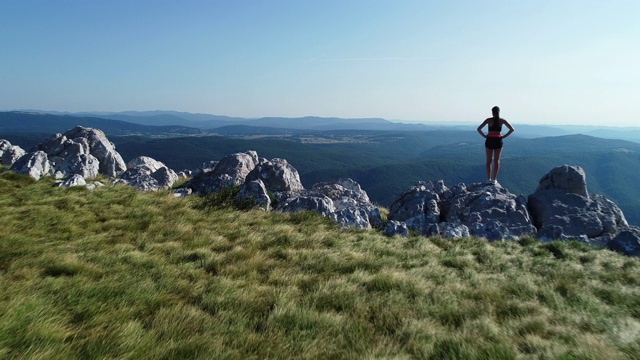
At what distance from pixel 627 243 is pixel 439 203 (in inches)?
288

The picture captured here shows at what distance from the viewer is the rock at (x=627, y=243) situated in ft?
39.0

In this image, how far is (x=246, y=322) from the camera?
548 centimetres

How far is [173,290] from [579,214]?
16.6m

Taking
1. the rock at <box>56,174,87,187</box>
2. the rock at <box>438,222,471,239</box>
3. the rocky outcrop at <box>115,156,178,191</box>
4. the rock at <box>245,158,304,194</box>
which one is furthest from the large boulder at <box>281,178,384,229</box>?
the rock at <box>56,174,87,187</box>

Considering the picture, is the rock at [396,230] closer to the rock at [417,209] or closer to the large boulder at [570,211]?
the rock at [417,209]

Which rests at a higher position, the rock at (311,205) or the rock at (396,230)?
the rock at (311,205)

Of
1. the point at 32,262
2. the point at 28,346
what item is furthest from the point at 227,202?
the point at 28,346

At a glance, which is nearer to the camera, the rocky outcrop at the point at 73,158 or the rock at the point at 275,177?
the rock at the point at 275,177

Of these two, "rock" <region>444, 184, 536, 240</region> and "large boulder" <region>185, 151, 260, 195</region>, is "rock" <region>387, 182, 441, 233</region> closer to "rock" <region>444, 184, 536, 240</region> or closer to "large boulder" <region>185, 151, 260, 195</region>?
"rock" <region>444, 184, 536, 240</region>

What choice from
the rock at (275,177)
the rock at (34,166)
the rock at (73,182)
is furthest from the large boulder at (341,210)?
the rock at (34,166)

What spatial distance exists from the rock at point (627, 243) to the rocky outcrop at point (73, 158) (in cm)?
2534

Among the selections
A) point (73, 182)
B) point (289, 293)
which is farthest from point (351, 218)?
point (73, 182)

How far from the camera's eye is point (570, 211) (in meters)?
15.9

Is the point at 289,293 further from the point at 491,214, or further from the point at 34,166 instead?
the point at 34,166
